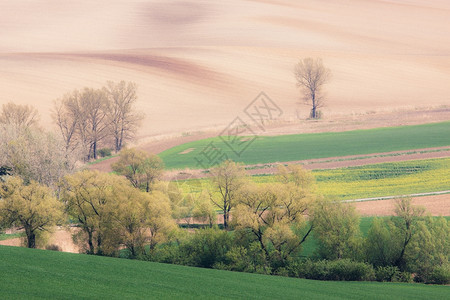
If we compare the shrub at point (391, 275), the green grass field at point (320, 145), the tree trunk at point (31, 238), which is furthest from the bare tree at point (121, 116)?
the shrub at point (391, 275)

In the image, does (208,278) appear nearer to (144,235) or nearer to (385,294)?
(385,294)

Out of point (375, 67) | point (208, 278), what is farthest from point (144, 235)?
point (375, 67)

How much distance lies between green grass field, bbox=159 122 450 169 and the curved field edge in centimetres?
3842

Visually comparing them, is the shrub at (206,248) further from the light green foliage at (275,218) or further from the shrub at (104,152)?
the shrub at (104,152)

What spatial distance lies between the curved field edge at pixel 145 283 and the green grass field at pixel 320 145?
38.4 metres

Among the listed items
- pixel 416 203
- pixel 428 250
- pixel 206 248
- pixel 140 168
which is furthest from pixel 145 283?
pixel 416 203

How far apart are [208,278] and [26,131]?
4226 cm

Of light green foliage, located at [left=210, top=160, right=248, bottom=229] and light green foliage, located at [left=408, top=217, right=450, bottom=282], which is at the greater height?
light green foliage, located at [left=210, top=160, right=248, bottom=229]

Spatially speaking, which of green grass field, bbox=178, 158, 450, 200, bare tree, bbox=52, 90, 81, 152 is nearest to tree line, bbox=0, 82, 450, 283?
green grass field, bbox=178, 158, 450, 200

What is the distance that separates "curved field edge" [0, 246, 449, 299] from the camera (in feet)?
90.7

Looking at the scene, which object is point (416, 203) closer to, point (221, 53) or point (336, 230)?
point (336, 230)

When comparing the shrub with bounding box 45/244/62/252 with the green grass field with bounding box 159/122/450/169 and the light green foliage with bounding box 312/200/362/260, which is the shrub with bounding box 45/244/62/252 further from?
the green grass field with bounding box 159/122/450/169

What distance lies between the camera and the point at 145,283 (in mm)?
30703

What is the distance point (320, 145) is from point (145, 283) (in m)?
55.4
